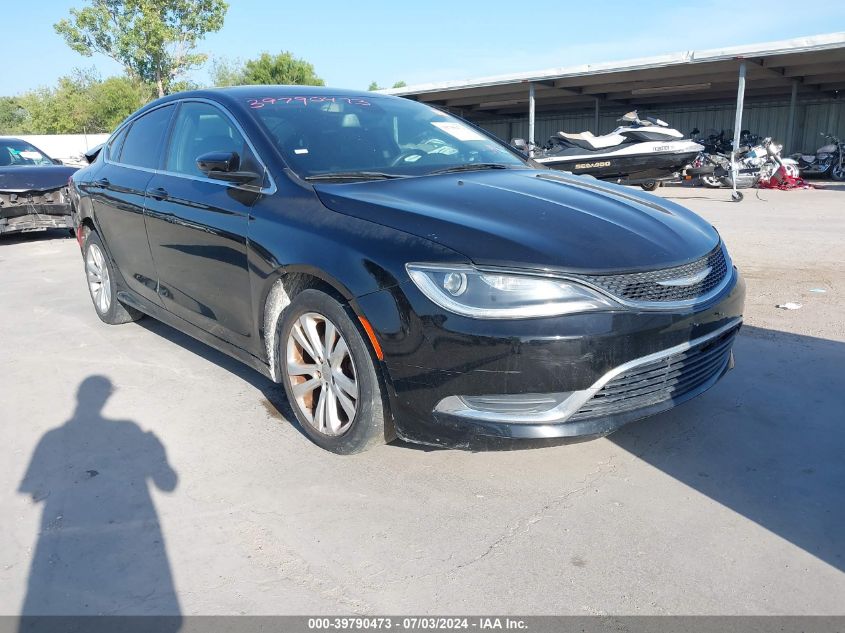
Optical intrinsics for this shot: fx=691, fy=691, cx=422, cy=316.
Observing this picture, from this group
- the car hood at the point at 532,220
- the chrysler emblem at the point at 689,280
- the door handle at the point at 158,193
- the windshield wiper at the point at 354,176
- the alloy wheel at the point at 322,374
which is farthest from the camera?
the door handle at the point at 158,193

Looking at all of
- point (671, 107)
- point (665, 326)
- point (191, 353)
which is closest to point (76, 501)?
point (191, 353)

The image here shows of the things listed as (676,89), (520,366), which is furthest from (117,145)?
(676,89)

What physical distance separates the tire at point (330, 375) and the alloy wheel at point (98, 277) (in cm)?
265

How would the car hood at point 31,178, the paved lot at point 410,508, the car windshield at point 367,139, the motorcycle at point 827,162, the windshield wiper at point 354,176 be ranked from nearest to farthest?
the paved lot at point 410,508 < the windshield wiper at point 354,176 < the car windshield at point 367,139 < the car hood at point 31,178 < the motorcycle at point 827,162

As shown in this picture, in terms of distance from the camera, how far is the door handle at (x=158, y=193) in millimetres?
4110

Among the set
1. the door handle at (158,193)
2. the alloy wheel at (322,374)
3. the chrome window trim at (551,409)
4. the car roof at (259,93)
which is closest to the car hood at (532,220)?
the chrome window trim at (551,409)

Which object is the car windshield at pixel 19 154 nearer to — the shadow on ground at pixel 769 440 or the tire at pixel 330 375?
the shadow on ground at pixel 769 440

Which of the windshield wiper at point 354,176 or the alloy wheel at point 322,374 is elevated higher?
the windshield wiper at point 354,176

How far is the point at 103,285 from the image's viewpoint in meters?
5.46

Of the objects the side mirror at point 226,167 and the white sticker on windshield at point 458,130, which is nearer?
the side mirror at point 226,167

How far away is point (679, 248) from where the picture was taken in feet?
9.66

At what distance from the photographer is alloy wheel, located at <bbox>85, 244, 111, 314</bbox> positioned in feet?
17.5

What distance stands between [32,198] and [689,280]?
10011 millimetres

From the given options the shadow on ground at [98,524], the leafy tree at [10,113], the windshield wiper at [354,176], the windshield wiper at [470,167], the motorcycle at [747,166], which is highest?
the leafy tree at [10,113]
